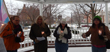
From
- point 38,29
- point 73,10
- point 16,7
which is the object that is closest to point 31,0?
point 38,29

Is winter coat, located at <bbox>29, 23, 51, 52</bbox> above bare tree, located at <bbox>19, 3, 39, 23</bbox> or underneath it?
underneath

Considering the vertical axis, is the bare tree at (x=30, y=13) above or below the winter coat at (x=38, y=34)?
above

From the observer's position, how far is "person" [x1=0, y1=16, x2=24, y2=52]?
217cm

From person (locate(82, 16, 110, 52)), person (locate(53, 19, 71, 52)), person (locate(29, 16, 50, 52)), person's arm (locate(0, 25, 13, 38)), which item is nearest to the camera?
person's arm (locate(0, 25, 13, 38))

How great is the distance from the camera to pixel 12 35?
7.45 feet

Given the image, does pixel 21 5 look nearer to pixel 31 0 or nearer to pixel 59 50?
pixel 31 0

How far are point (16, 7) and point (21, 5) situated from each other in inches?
33.5

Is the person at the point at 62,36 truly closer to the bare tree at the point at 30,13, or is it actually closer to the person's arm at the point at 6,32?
the person's arm at the point at 6,32

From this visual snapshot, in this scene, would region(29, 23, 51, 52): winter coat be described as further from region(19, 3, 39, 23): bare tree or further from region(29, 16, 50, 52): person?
region(19, 3, 39, 23): bare tree

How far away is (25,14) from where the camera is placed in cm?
1109

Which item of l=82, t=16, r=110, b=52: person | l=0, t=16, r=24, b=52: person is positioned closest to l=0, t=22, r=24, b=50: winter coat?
l=0, t=16, r=24, b=52: person

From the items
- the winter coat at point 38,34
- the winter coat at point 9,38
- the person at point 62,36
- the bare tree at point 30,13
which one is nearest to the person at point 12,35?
the winter coat at point 9,38

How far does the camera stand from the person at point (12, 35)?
7.12ft

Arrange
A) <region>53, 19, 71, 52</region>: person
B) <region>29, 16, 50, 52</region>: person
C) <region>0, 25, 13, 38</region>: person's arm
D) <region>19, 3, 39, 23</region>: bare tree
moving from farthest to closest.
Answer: <region>19, 3, 39, 23</region>: bare tree → <region>53, 19, 71, 52</region>: person → <region>29, 16, 50, 52</region>: person → <region>0, 25, 13, 38</region>: person's arm
